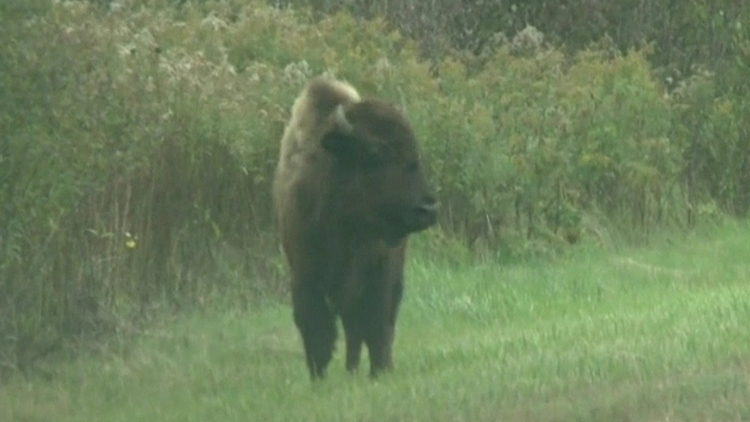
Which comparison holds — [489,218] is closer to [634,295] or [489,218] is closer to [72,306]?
[634,295]

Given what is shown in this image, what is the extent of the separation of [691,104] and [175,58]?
7.30 m

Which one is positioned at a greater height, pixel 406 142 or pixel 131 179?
pixel 406 142

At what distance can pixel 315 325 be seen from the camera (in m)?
12.7

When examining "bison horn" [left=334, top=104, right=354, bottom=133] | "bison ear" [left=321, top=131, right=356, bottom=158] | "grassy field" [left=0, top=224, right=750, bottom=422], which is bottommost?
"grassy field" [left=0, top=224, right=750, bottom=422]

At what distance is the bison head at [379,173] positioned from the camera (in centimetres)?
1212

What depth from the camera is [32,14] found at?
13.7 m

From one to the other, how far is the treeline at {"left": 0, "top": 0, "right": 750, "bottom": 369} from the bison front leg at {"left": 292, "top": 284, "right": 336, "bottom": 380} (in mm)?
2672

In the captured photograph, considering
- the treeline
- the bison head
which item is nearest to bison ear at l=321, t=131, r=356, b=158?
the bison head

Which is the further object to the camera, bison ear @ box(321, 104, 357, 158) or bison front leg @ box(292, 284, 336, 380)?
bison front leg @ box(292, 284, 336, 380)

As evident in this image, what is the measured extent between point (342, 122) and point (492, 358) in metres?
1.96

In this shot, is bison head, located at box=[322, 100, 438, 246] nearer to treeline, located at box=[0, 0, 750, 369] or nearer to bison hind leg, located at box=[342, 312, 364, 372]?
bison hind leg, located at box=[342, 312, 364, 372]

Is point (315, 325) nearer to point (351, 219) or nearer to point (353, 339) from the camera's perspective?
point (353, 339)

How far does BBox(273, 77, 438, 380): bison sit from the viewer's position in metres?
12.2

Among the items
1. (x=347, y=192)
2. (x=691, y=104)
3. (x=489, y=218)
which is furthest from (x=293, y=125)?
(x=691, y=104)
